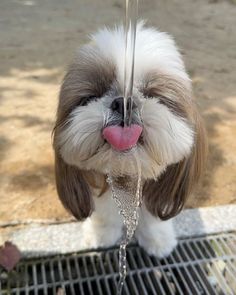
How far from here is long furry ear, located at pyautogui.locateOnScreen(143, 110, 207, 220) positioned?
2.00 meters

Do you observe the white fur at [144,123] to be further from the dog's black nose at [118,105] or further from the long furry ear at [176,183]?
the long furry ear at [176,183]

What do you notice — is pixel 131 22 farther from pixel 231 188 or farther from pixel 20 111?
pixel 20 111

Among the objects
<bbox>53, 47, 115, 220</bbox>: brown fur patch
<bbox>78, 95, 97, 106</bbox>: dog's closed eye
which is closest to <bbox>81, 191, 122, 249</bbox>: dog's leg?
<bbox>53, 47, 115, 220</bbox>: brown fur patch

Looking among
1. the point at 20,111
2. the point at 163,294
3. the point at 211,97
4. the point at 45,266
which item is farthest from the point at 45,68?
the point at 163,294

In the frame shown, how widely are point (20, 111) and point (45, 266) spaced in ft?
5.17

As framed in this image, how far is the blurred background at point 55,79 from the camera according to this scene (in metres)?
2.77

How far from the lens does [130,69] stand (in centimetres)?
179

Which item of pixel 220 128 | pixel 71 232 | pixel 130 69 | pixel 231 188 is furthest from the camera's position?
pixel 220 128

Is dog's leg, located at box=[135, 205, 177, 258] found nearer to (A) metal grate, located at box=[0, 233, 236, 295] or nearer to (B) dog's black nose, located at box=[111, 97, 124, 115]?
(A) metal grate, located at box=[0, 233, 236, 295]

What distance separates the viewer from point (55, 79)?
4137mm

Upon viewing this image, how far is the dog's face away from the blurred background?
0.76 m

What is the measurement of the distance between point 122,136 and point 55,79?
8.48 ft

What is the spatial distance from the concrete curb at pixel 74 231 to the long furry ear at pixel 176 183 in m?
0.37

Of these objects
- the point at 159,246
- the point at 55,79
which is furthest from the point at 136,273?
the point at 55,79
